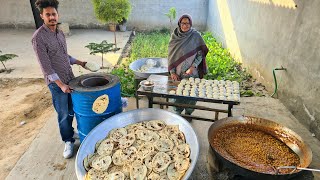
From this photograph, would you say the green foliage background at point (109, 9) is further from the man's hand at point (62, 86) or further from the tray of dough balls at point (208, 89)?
the man's hand at point (62, 86)

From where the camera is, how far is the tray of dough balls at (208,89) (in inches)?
119

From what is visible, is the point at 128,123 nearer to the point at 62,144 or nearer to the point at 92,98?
the point at 92,98

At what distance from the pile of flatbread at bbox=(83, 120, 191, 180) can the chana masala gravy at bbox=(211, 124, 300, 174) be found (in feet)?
1.34

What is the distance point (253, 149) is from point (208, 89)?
1162 millimetres

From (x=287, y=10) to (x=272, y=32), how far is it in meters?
0.65

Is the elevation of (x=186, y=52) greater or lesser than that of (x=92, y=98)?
greater

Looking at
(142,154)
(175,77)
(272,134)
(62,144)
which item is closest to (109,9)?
(175,77)

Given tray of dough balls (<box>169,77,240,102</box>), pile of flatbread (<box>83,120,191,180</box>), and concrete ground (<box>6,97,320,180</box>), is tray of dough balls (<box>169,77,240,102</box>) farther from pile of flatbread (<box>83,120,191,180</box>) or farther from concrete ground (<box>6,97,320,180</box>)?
concrete ground (<box>6,97,320,180</box>)

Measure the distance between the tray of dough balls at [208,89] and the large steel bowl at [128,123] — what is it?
42 cm

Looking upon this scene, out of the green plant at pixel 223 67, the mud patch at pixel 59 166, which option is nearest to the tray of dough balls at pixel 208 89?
the mud patch at pixel 59 166

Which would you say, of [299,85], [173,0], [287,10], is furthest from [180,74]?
[173,0]

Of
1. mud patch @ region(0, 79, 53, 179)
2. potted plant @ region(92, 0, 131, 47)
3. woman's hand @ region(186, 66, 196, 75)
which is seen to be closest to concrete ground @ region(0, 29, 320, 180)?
mud patch @ region(0, 79, 53, 179)

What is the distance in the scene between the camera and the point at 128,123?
295 cm

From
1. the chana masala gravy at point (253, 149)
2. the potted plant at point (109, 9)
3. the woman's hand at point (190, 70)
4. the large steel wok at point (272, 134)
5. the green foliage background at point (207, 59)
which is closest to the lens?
the large steel wok at point (272, 134)
